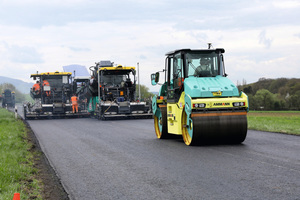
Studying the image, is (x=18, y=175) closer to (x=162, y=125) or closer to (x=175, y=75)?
(x=175, y=75)

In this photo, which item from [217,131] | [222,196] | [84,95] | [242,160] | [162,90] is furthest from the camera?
[84,95]

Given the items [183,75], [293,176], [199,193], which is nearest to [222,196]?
[199,193]

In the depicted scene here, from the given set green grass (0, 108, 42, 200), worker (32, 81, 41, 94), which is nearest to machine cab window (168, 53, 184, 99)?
green grass (0, 108, 42, 200)

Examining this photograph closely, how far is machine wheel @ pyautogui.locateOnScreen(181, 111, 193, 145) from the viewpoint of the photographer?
1057 centimetres

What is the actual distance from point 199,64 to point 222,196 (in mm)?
6404

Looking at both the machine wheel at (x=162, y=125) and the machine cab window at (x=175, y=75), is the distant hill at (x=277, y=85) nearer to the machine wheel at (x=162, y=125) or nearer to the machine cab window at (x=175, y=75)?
the machine wheel at (x=162, y=125)

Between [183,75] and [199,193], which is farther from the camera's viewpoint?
[183,75]

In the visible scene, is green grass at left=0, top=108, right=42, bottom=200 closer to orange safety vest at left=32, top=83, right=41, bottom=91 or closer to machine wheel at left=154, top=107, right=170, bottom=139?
machine wheel at left=154, top=107, right=170, bottom=139

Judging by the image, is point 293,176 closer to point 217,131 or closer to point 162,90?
point 217,131

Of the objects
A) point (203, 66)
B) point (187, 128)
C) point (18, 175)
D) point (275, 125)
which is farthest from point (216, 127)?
point (275, 125)

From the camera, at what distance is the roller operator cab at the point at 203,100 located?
1023 centimetres

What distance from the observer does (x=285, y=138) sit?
11883 mm

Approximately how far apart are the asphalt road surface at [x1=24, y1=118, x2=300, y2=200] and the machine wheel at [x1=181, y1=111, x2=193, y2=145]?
0.75 feet

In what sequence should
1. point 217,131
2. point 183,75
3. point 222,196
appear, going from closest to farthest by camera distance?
point 222,196 → point 217,131 → point 183,75
